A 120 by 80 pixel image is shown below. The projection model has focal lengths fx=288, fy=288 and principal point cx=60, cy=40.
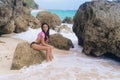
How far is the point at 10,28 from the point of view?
47.0 ft

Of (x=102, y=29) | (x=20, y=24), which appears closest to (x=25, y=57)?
(x=102, y=29)

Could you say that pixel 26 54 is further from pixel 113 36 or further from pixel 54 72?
pixel 113 36

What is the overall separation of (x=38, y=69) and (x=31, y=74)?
526 mm

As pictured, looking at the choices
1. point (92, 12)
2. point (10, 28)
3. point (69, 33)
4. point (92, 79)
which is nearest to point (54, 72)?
point (92, 79)

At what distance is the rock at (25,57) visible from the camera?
338 inches

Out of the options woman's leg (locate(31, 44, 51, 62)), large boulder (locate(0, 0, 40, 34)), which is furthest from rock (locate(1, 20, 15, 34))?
woman's leg (locate(31, 44, 51, 62))

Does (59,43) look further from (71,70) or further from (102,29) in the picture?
(71,70)

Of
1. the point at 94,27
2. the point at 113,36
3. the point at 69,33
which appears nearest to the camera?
the point at 113,36

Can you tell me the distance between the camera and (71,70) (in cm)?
866

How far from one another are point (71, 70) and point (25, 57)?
145 centimetres

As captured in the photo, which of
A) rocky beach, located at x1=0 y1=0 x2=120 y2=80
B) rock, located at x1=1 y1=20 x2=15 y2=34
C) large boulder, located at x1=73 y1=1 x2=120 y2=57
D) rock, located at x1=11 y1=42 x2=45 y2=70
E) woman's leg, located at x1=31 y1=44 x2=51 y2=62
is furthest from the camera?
rock, located at x1=1 y1=20 x2=15 y2=34

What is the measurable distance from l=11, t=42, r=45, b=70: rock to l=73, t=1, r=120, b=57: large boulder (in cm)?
243

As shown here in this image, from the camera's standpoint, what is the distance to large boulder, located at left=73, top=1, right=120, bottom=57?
33.7ft

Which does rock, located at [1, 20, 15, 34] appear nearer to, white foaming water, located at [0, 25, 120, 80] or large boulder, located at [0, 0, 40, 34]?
large boulder, located at [0, 0, 40, 34]
